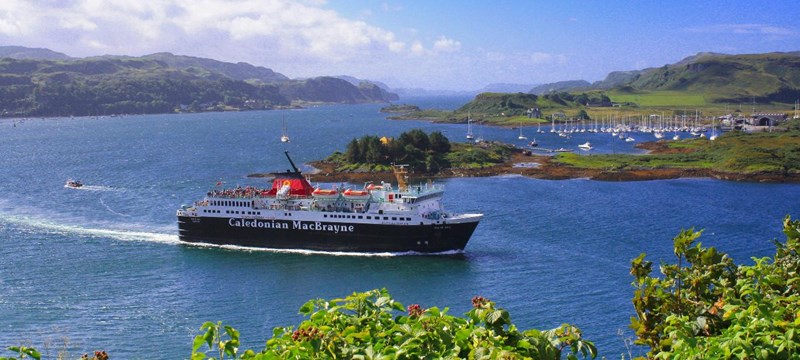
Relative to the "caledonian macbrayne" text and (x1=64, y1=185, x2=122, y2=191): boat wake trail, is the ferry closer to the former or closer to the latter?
the "caledonian macbrayne" text

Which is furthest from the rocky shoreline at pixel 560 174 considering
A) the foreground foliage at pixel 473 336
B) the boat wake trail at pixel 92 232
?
the foreground foliage at pixel 473 336

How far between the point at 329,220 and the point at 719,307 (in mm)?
45358

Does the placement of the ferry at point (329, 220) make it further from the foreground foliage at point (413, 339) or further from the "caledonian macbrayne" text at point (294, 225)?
the foreground foliage at point (413, 339)

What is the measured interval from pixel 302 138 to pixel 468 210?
97.7 m

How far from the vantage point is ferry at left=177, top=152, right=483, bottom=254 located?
2148 inches

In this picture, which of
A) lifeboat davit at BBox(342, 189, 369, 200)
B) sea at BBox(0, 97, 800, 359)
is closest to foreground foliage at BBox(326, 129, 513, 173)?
sea at BBox(0, 97, 800, 359)

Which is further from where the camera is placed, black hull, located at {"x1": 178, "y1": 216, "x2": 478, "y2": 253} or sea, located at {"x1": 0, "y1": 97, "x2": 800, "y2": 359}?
black hull, located at {"x1": 178, "y1": 216, "x2": 478, "y2": 253}

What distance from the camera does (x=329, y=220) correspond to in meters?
55.9

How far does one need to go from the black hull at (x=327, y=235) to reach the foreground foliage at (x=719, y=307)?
39645mm

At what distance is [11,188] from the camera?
88875 mm

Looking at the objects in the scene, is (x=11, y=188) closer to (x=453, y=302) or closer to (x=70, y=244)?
(x=70, y=244)

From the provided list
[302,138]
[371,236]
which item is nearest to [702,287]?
[371,236]

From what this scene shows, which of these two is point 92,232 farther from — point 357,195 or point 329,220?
point 357,195

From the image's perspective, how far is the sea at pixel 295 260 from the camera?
3903 centimetres
